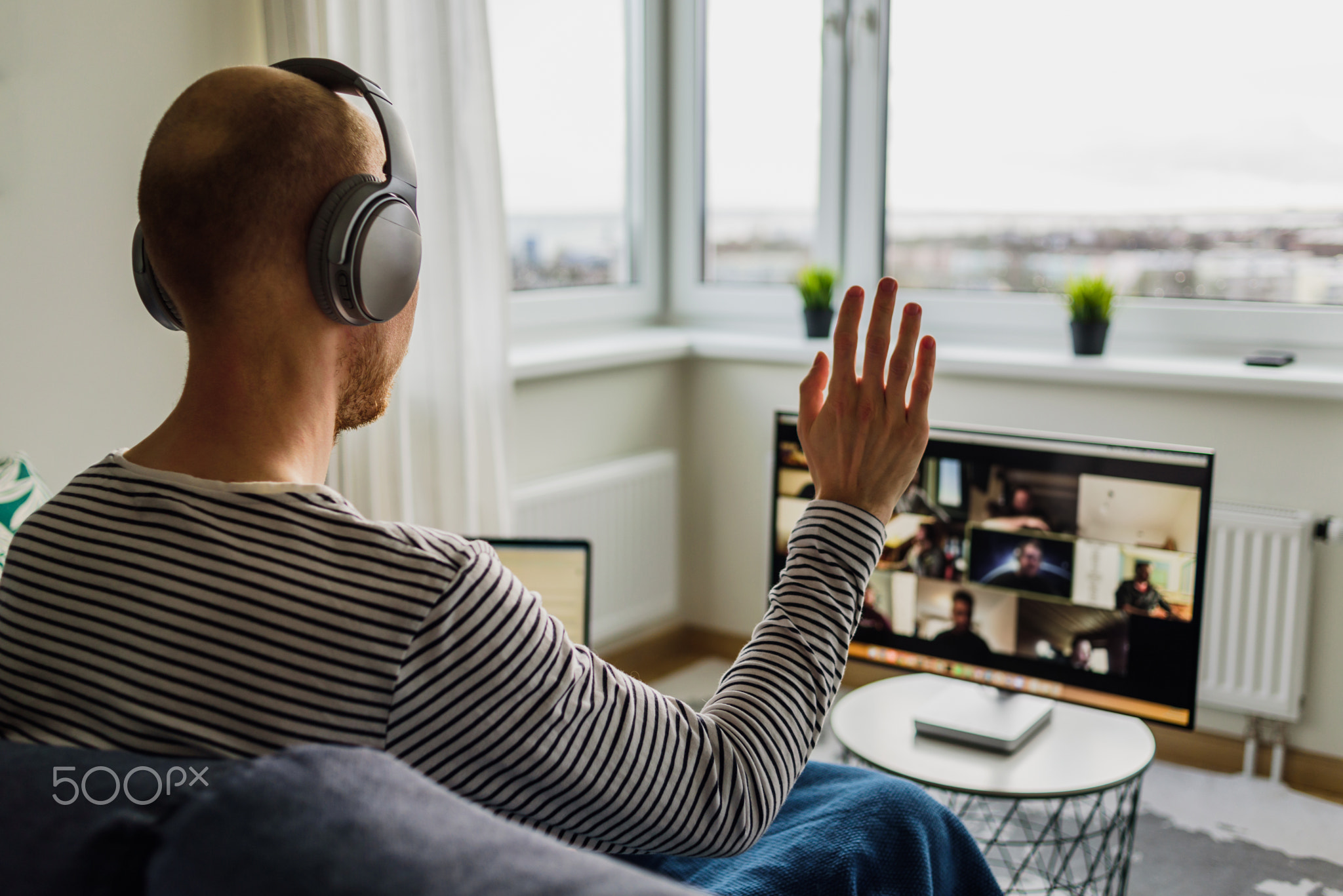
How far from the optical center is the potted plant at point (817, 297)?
2.92m

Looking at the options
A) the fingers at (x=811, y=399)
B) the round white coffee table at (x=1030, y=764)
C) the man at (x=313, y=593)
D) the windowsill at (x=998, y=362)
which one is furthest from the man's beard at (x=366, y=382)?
the windowsill at (x=998, y=362)

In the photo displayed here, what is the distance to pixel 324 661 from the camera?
0.67 meters

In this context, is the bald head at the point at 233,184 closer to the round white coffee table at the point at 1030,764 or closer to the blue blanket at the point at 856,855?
the blue blanket at the point at 856,855

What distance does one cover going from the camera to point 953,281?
2930mm

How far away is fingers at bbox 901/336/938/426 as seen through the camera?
864 millimetres

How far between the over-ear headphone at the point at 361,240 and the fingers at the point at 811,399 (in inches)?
12.6

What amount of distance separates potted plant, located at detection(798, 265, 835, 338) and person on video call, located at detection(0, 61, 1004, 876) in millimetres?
2076

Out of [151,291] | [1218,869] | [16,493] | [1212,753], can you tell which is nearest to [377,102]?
[151,291]

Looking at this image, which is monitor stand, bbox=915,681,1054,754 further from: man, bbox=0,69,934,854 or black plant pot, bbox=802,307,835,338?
black plant pot, bbox=802,307,835,338

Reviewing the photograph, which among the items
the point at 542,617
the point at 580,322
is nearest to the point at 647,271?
the point at 580,322

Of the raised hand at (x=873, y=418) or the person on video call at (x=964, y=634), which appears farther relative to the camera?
the person on video call at (x=964, y=634)

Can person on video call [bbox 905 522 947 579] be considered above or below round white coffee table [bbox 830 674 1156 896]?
above

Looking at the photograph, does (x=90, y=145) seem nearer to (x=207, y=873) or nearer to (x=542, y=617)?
(x=542, y=617)

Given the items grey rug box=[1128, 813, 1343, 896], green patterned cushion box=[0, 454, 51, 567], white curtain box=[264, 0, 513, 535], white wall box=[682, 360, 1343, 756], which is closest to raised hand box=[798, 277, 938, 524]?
green patterned cushion box=[0, 454, 51, 567]
